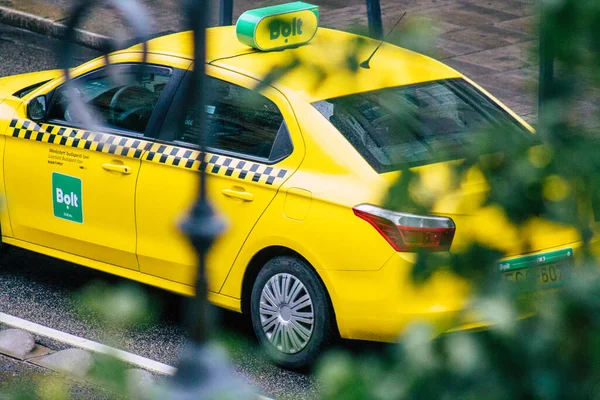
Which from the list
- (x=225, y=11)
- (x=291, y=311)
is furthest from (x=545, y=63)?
(x=225, y=11)

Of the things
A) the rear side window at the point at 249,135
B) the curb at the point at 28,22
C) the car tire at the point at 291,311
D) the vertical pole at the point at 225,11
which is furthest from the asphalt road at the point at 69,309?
the curb at the point at 28,22

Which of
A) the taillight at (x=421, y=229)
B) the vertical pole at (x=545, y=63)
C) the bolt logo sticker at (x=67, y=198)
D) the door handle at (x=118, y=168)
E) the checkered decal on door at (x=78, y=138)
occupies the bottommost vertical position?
the bolt logo sticker at (x=67, y=198)

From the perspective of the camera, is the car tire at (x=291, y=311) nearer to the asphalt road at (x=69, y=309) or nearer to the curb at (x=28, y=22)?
the asphalt road at (x=69, y=309)

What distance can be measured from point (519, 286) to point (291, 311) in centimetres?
418

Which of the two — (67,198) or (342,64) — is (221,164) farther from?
(342,64)

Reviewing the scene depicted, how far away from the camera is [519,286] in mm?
1341

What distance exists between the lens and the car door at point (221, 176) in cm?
550

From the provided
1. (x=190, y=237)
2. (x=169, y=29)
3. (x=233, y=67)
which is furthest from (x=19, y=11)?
(x=190, y=237)

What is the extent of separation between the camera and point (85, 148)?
20.3ft

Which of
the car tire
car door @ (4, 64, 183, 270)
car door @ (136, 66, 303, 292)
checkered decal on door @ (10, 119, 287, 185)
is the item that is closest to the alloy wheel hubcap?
the car tire

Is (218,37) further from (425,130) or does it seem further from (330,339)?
(425,130)

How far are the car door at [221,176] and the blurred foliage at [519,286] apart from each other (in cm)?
389

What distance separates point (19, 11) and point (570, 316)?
13750 mm

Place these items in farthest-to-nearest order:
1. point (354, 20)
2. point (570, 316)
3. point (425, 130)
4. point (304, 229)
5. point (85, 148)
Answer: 1. point (85, 148)
2. point (304, 229)
3. point (425, 130)
4. point (354, 20)
5. point (570, 316)
